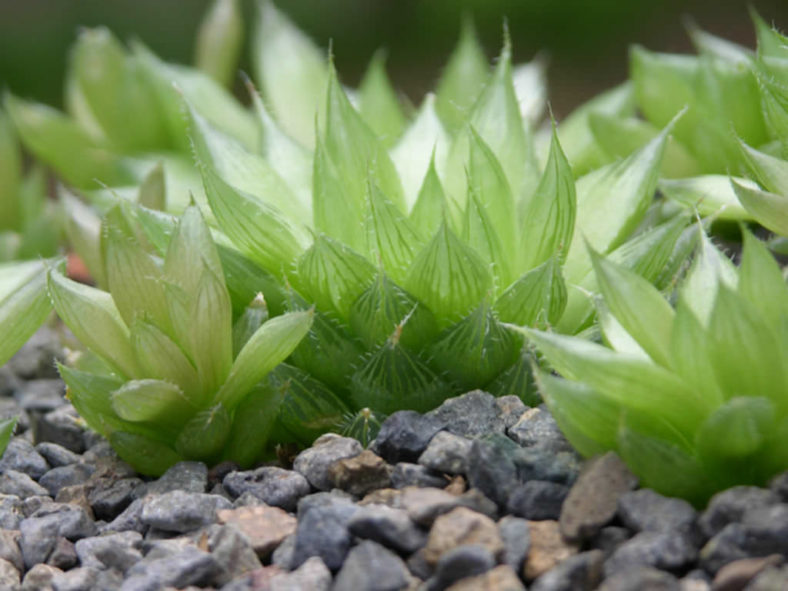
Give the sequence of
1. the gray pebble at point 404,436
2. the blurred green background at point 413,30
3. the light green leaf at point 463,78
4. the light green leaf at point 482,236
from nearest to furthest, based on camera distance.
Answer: the gray pebble at point 404,436
the light green leaf at point 482,236
the light green leaf at point 463,78
the blurred green background at point 413,30

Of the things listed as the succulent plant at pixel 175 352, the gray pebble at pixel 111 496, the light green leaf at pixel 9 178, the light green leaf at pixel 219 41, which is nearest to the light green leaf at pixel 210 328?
the succulent plant at pixel 175 352

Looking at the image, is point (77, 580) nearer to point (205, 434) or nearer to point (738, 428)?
point (205, 434)

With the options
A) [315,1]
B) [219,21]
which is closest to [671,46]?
[315,1]

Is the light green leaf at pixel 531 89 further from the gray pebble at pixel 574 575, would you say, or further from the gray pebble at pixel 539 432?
the gray pebble at pixel 574 575

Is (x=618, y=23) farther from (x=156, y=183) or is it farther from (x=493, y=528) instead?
(x=493, y=528)

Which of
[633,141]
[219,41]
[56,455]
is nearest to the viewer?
[56,455]

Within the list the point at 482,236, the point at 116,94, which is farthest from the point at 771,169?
the point at 116,94
